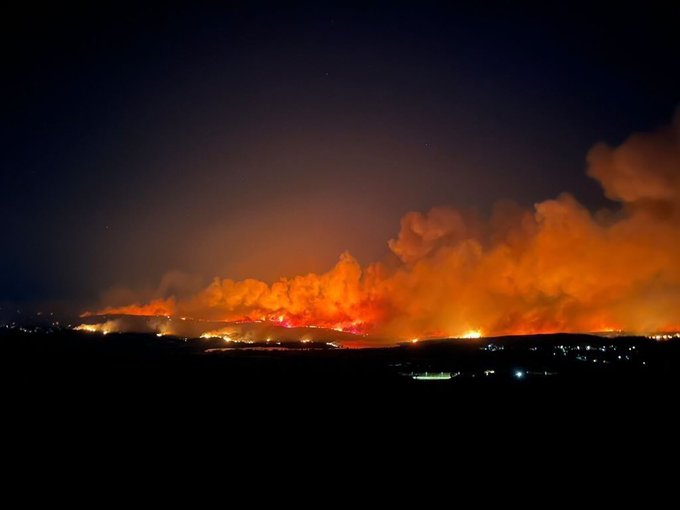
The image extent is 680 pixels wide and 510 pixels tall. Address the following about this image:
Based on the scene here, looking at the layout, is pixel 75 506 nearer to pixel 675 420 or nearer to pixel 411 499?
pixel 411 499

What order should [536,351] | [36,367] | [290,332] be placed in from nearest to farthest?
[36,367] → [536,351] → [290,332]

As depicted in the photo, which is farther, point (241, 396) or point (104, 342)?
point (104, 342)

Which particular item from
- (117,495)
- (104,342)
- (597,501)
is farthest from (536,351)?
(104,342)

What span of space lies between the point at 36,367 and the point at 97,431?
1372 inches

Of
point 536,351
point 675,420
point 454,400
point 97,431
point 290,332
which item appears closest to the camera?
point 97,431

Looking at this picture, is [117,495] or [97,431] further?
[97,431]

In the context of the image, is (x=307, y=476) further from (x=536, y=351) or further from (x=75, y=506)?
(x=536, y=351)

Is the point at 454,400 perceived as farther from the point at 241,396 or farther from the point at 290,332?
the point at 290,332

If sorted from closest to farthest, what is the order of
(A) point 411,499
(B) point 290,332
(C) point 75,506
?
1. (C) point 75,506
2. (A) point 411,499
3. (B) point 290,332

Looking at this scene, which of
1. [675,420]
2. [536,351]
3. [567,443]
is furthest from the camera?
[536,351]

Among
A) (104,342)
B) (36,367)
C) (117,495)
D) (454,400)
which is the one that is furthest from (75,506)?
(104,342)

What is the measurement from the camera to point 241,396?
113 ft

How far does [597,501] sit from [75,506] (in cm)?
1477

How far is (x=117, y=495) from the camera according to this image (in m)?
13.8
